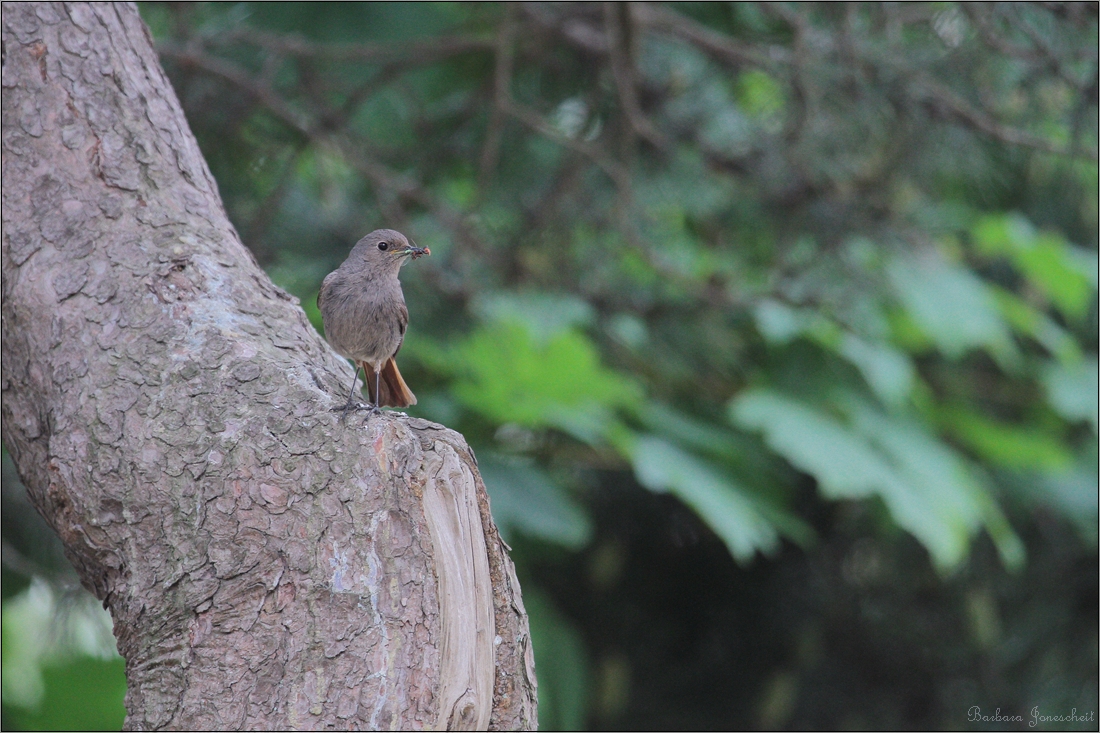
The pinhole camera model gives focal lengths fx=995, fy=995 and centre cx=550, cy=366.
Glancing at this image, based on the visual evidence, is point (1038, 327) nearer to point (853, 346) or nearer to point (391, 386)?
point (853, 346)

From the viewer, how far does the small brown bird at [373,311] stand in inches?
117

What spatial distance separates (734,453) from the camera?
4359 millimetres

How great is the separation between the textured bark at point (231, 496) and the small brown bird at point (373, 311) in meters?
0.48

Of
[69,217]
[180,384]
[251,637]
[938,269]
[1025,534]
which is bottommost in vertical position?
[251,637]

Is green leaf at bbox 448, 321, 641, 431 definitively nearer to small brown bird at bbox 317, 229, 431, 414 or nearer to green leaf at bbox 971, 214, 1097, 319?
small brown bird at bbox 317, 229, 431, 414

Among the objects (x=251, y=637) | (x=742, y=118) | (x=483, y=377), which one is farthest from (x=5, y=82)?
(x=742, y=118)

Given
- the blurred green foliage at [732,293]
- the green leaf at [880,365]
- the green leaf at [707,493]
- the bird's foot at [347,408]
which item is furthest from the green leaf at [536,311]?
the bird's foot at [347,408]

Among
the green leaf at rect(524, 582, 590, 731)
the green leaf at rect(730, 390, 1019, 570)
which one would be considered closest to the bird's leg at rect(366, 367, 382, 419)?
the green leaf at rect(524, 582, 590, 731)

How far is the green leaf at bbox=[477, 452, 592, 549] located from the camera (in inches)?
155

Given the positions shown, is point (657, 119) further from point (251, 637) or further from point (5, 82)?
point (251, 637)

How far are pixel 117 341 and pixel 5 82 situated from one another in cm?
88

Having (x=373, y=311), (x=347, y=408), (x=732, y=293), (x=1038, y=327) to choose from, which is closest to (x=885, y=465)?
(x=732, y=293)

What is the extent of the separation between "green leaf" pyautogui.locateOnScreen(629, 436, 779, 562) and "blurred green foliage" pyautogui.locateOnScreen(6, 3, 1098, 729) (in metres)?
0.02

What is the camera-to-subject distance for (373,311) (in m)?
2.98
